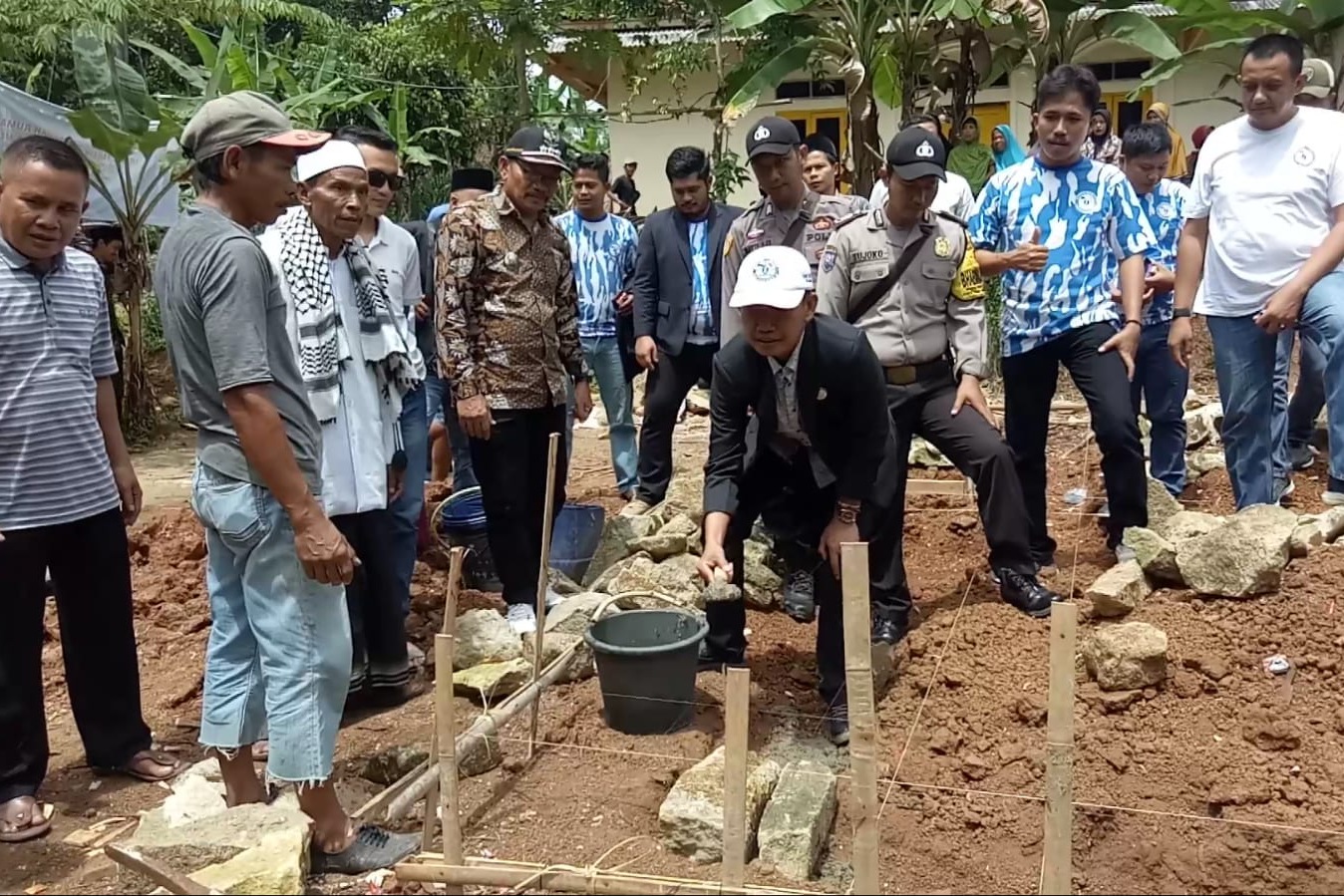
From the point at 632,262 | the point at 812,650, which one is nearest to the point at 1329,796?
the point at 812,650

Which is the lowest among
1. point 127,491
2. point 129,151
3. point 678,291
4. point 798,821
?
point 798,821

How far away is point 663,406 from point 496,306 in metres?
1.59

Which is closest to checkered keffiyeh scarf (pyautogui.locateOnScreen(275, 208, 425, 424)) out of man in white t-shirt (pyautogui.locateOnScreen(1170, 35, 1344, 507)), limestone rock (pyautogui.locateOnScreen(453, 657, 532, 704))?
limestone rock (pyautogui.locateOnScreen(453, 657, 532, 704))

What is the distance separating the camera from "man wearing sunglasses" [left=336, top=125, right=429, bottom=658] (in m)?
4.48

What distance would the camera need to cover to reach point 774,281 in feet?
11.6

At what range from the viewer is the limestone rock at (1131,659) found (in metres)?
3.87

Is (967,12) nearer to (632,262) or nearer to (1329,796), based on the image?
(632,262)

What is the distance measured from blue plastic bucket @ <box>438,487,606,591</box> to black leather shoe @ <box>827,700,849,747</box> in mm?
1970

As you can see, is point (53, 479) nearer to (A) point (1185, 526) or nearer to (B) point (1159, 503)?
(A) point (1185, 526)

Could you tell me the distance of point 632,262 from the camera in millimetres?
6797

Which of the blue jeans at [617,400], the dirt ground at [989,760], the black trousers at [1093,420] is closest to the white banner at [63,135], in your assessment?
the blue jeans at [617,400]

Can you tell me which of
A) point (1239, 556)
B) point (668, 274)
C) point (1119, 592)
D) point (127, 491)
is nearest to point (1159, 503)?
point (1239, 556)

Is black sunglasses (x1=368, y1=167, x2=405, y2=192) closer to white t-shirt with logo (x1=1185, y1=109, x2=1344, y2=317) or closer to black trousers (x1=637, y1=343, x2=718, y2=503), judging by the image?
black trousers (x1=637, y1=343, x2=718, y2=503)

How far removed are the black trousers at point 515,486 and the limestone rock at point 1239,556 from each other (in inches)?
96.0
